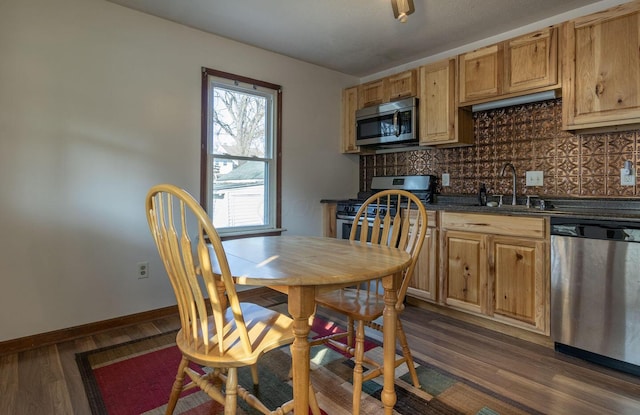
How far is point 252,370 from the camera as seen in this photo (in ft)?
5.99

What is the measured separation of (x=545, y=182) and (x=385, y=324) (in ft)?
6.98

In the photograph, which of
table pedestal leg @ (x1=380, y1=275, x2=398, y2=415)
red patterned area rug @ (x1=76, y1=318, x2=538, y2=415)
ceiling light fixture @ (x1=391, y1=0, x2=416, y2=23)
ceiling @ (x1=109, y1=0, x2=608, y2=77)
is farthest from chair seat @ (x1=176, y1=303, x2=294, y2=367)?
ceiling @ (x1=109, y1=0, x2=608, y2=77)

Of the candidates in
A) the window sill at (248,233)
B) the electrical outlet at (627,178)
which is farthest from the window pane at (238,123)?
the electrical outlet at (627,178)

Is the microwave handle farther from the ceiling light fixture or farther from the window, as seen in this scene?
the ceiling light fixture

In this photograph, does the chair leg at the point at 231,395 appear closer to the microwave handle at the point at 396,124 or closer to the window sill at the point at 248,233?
the window sill at the point at 248,233

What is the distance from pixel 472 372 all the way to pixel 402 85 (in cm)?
257

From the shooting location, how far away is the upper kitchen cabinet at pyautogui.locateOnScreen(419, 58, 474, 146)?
10.00ft

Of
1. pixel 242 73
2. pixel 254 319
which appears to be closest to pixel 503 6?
pixel 242 73

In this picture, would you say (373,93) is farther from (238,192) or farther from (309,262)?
(309,262)

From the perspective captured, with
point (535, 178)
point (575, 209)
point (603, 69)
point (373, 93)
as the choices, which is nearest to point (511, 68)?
point (603, 69)

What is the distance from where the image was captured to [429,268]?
293 centimetres

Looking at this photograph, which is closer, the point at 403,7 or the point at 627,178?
the point at 403,7

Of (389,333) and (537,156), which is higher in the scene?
(537,156)

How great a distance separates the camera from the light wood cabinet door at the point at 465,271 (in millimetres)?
2607
